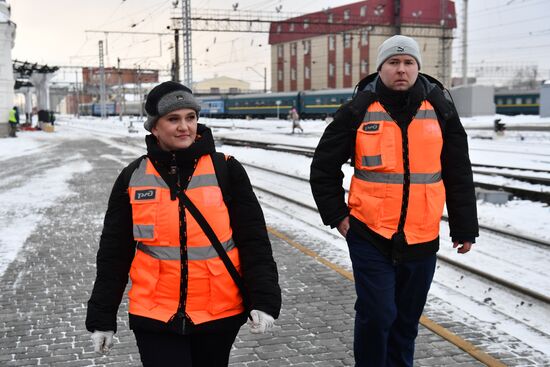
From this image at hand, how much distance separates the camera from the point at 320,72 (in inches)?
3017

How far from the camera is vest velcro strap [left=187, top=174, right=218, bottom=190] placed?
2.59 m

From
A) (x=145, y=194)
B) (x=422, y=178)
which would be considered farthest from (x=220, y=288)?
(x=422, y=178)

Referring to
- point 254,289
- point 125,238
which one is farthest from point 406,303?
point 125,238

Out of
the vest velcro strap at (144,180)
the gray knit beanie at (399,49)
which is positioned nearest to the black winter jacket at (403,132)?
the gray knit beanie at (399,49)

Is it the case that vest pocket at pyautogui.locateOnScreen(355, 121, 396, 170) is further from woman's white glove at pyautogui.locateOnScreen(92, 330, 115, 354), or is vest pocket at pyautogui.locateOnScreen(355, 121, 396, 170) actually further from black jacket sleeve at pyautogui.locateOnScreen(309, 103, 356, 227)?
woman's white glove at pyautogui.locateOnScreen(92, 330, 115, 354)

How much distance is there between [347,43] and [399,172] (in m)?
70.0

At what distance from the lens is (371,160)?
336 cm

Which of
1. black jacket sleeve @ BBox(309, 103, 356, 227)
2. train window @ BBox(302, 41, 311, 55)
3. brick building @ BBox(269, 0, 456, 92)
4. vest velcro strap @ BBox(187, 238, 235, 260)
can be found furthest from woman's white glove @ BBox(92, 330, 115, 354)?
train window @ BBox(302, 41, 311, 55)

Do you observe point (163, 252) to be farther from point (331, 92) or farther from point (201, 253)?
point (331, 92)

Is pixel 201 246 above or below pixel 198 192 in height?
below

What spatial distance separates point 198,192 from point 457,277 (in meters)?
4.79

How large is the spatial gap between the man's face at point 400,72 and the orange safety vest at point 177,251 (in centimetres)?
130

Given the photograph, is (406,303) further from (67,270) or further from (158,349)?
(67,270)

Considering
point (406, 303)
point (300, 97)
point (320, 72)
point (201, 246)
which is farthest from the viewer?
point (320, 72)
